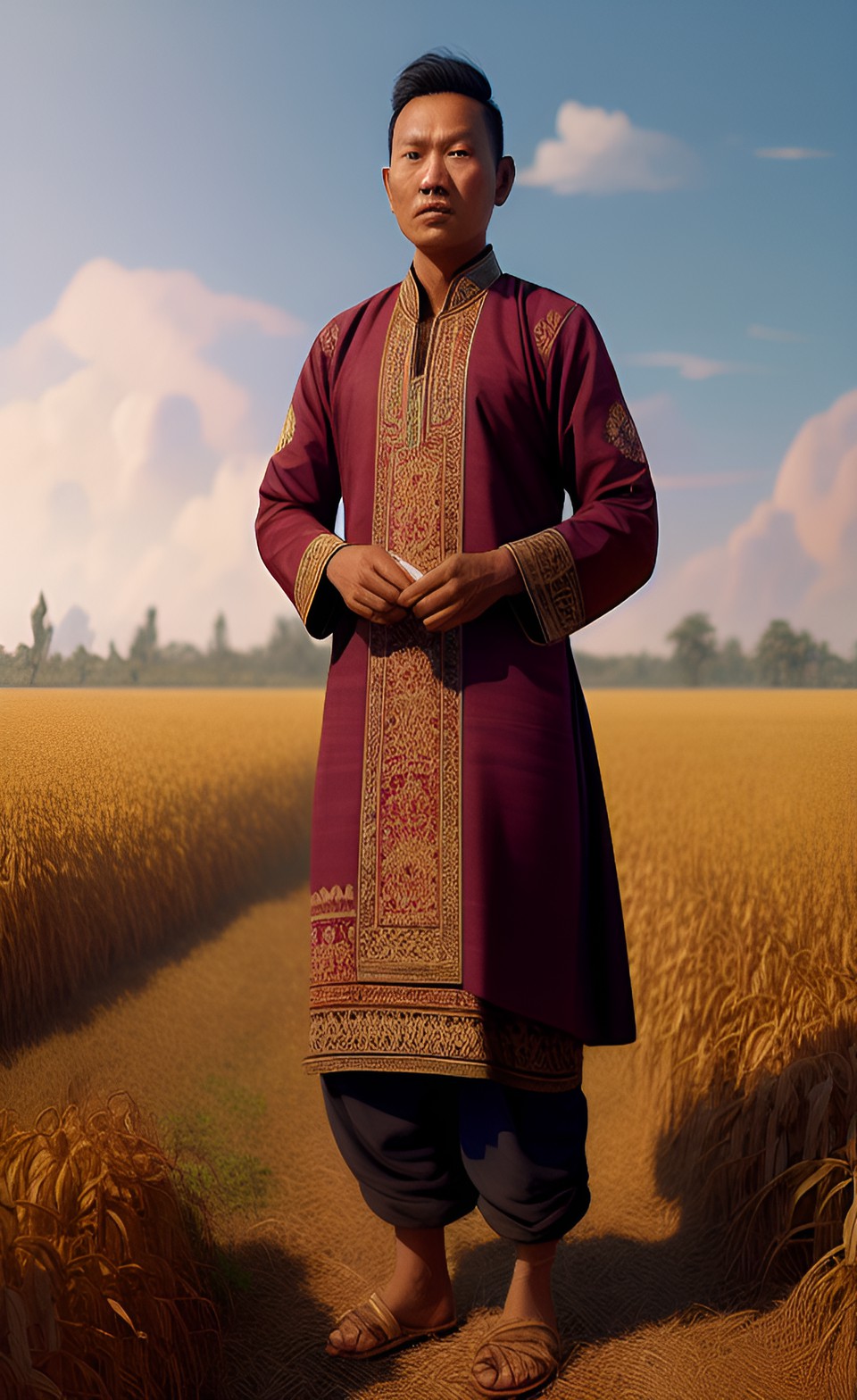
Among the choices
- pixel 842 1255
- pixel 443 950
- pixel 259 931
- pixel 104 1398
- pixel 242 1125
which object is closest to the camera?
pixel 104 1398

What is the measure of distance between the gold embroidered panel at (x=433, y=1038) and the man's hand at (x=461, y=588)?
67cm

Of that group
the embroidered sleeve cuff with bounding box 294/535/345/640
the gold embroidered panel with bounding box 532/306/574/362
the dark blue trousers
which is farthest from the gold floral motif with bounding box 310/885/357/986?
the gold embroidered panel with bounding box 532/306/574/362

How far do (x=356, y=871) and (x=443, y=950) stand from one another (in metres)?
0.23

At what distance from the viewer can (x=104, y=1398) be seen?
77.4 inches

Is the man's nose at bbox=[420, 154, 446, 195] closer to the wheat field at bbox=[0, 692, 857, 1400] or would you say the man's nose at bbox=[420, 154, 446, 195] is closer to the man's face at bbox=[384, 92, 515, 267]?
the man's face at bbox=[384, 92, 515, 267]

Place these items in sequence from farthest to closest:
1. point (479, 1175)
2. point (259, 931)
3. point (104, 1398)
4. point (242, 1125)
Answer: point (259, 931) → point (242, 1125) → point (479, 1175) → point (104, 1398)

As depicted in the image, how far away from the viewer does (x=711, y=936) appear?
324 centimetres

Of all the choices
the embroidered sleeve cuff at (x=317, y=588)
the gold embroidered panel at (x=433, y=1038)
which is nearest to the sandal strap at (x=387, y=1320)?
the gold embroidered panel at (x=433, y=1038)

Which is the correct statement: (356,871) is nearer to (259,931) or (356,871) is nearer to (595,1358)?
(595,1358)

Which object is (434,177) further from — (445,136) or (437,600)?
(437,600)

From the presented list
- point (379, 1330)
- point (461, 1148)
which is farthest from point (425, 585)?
point (379, 1330)

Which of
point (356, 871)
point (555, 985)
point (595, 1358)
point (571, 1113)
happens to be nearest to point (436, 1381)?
point (595, 1358)

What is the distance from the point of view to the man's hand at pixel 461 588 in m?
2.04

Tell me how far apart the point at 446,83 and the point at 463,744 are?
1.26 metres
